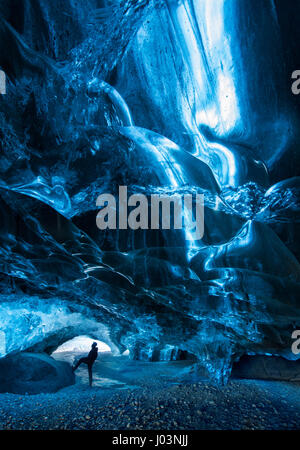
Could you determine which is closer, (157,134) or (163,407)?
(157,134)

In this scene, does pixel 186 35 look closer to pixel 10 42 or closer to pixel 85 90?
pixel 85 90

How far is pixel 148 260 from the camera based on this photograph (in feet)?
13.5

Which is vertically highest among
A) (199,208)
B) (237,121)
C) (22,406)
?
(237,121)

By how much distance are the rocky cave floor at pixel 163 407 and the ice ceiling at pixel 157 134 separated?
182 centimetres

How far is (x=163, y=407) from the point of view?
13.2 ft

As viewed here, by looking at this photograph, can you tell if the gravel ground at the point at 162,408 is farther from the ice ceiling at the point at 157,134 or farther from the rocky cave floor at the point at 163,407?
the ice ceiling at the point at 157,134

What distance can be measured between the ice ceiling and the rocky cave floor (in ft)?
5.96

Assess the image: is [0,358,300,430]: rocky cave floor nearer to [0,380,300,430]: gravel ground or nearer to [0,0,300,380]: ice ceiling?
[0,380,300,430]: gravel ground

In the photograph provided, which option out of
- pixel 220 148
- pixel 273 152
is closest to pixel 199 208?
pixel 220 148

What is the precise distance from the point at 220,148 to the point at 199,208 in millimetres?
836

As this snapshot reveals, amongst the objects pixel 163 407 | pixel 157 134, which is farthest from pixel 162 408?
pixel 157 134

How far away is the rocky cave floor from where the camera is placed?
3379mm

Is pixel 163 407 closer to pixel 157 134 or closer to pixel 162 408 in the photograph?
pixel 162 408

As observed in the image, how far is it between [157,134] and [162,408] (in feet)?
14.7
